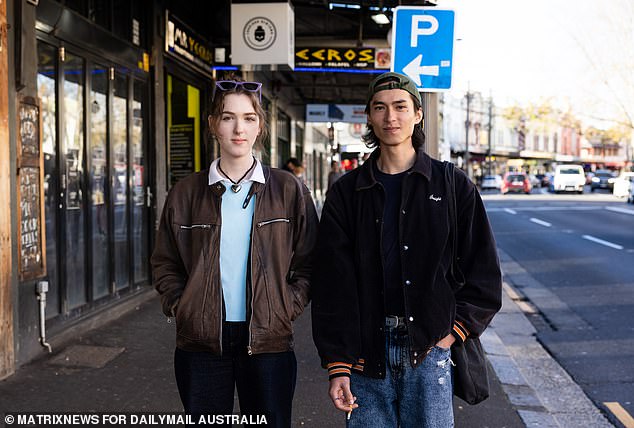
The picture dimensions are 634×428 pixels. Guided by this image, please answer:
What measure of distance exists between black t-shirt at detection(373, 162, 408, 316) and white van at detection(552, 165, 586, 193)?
52.9 meters

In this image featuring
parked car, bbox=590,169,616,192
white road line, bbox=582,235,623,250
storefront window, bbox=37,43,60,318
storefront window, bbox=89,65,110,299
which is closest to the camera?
storefront window, bbox=37,43,60,318

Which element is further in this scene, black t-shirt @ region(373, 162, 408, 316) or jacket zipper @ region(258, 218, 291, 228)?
jacket zipper @ region(258, 218, 291, 228)

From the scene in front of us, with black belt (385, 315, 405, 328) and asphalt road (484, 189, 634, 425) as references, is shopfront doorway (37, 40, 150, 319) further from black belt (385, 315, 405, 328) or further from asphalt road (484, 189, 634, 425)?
asphalt road (484, 189, 634, 425)

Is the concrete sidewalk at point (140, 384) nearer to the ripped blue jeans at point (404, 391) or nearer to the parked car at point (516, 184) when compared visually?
the ripped blue jeans at point (404, 391)

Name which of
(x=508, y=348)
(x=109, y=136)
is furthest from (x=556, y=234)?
(x=109, y=136)

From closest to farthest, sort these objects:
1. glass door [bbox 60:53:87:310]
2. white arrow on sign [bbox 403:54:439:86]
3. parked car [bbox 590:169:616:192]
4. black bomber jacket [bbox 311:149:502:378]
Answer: black bomber jacket [bbox 311:149:502:378] < white arrow on sign [bbox 403:54:439:86] < glass door [bbox 60:53:87:310] < parked car [bbox 590:169:616:192]

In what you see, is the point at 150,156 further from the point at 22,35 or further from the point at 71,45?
the point at 22,35

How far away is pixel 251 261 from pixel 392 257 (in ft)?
1.85

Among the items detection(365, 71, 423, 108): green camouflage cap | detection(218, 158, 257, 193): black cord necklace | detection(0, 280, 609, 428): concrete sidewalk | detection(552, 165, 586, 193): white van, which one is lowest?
detection(0, 280, 609, 428): concrete sidewalk

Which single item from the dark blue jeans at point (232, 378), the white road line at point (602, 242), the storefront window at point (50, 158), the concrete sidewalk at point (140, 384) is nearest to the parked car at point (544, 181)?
the white road line at point (602, 242)

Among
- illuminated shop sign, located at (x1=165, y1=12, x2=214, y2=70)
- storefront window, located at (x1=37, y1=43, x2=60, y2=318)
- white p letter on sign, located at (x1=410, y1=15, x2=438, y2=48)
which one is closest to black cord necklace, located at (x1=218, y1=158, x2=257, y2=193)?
white p letter on sign, located at (x1=410, y1=15, x2=438, y2=48)

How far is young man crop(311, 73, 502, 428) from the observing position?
2.60 meters

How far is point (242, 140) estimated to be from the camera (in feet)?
9.49

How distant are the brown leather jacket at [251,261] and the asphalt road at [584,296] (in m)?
3.35
